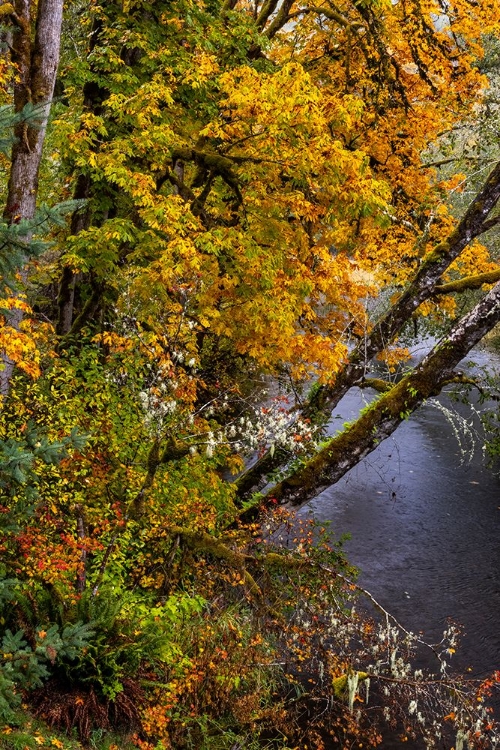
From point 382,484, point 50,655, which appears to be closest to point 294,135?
point 50,655

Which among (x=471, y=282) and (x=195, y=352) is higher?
(x=471, y=282)

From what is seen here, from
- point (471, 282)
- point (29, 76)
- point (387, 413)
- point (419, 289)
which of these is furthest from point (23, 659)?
point (471, 282)

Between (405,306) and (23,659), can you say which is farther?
(405,306)

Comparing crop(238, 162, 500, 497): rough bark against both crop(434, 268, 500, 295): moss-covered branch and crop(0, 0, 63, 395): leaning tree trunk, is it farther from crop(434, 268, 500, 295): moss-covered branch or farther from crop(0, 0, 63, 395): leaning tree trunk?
crop(0, 0, 63, 395): leaning tree trunk

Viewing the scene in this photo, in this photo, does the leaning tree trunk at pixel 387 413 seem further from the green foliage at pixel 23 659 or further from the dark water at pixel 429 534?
the green foliage at pixel 23 659

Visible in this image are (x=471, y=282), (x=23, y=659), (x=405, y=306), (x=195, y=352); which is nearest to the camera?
(x=23, y=659)

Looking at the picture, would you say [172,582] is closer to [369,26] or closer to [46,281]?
[46,281]

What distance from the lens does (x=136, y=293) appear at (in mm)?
11312

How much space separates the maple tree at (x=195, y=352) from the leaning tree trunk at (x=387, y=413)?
4cm

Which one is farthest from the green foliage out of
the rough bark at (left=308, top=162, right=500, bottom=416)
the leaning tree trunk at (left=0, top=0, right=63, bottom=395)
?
the rough bark at (left=308, top=162, right=500, bottom=416)

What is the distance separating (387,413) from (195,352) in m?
3.72

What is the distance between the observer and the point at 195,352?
12.1 m

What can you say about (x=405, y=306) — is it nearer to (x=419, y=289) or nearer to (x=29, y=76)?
(x=419, y=289)

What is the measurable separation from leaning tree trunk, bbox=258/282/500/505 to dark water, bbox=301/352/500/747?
1582mm
